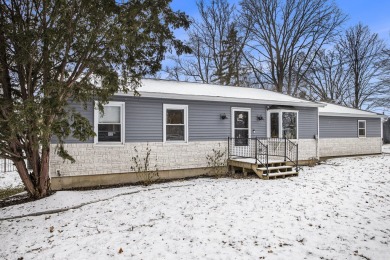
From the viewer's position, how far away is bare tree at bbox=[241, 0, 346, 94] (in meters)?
25.5

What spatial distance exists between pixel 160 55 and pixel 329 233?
6.31 metres

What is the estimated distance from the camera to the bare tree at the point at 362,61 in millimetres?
28884

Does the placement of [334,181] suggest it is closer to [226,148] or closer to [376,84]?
[226,148]

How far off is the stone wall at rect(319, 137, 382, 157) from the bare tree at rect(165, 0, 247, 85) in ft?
37.7

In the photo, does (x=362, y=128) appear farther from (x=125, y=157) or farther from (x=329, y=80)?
(x=125, y=157)

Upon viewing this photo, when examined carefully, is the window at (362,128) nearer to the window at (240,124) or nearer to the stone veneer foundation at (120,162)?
the window at (240,124)

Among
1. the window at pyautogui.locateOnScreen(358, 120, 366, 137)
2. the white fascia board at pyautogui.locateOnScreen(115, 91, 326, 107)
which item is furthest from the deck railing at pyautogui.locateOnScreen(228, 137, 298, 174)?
the window at pyautogui.locateOnScreen(358, 120, 366, 137)

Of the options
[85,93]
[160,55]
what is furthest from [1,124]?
[160,55]

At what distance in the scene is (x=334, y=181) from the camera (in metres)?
8.84

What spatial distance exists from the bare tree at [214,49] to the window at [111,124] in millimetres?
16881

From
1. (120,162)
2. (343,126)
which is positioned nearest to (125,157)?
(120,162)

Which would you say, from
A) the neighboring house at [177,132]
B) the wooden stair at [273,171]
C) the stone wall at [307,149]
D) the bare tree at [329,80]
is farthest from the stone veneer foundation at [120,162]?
the bare tree at [329,80]

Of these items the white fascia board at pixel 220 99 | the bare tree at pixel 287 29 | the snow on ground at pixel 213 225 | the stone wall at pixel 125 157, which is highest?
the bare tree at pixel 287 29

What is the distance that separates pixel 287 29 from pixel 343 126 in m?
13.2
